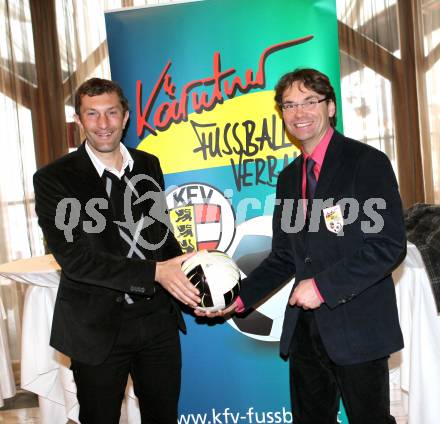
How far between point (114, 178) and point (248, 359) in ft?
4.36

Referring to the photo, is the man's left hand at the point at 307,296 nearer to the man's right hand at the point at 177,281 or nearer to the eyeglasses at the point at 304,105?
the man's right hand at the point at 177,281

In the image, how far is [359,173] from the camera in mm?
1835

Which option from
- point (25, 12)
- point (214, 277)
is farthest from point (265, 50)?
point (25, 12)

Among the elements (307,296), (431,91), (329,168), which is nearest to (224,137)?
(329,168)

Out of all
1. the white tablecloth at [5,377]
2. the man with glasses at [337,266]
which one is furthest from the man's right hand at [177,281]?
the white tablecloth at [5,377]

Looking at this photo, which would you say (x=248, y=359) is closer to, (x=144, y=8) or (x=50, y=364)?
(x=50, y=364)

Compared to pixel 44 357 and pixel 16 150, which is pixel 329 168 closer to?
pixel 44 357

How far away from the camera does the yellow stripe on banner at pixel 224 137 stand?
2.77 m

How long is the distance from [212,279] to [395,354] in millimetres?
Result: 1574

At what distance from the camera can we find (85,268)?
198cm

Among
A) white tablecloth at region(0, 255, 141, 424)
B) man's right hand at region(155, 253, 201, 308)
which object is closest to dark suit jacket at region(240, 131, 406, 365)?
man's right hand at region(155, 253, 201, 308)

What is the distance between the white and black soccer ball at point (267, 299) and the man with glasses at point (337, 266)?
0.72 meters

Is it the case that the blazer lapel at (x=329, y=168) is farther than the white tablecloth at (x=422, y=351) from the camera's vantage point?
No

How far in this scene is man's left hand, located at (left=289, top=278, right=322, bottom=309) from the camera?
182 cm
